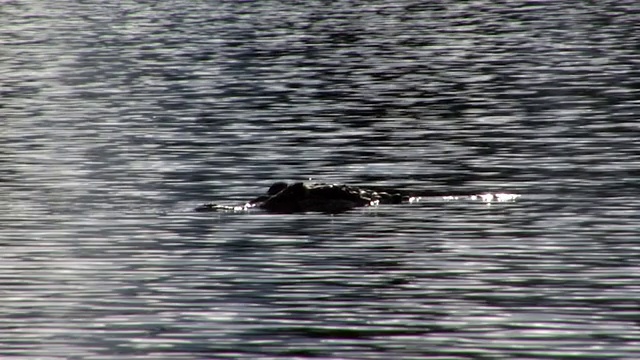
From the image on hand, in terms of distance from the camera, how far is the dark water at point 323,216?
2372 cm

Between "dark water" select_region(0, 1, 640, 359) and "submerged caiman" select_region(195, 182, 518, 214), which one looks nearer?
"dark water" select_region(0, 1, 640, 359)

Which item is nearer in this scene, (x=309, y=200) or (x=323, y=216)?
(x=323, y=216)

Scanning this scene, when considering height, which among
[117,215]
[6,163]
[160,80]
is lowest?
[160,80]

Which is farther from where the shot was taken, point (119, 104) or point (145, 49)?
point (145, 49)

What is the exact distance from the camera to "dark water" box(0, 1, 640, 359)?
23.7 meters

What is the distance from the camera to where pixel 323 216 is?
34875 mm

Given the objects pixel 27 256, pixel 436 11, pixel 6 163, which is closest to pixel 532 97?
pixel 6 163

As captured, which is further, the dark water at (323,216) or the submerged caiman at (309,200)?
the submerged caiman at (309,200)

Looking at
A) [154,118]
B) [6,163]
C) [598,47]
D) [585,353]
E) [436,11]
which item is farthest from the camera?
[436,11]

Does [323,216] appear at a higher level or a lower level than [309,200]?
higher

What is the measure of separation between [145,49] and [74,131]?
170 ft

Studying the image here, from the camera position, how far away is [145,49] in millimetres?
105750

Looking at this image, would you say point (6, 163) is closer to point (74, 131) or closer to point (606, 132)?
point (74, 131)

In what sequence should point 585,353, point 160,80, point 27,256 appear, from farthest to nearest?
point 160,80 → point 27,256 → point 585,353
